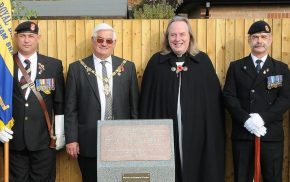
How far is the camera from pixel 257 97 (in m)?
4.57

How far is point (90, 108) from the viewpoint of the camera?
4574 millimetres

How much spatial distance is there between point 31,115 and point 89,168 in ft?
2.57

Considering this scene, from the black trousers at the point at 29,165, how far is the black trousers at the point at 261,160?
1.92 m

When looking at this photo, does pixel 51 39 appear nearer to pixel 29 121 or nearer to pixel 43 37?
pixel 43 37

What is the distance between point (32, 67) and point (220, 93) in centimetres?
195

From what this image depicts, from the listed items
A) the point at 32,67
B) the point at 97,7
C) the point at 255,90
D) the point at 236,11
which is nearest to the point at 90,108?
the point at 32,67

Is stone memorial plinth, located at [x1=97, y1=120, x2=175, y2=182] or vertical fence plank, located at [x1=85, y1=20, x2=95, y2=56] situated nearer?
stone memorial plinth, located at [x1=97, y1=120, x2=175, y2=182]

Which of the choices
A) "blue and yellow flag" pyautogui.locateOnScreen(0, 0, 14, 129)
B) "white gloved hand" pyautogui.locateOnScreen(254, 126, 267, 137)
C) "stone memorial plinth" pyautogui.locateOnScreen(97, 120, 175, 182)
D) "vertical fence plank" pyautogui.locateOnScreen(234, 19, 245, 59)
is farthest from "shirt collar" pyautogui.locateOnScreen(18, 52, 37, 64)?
"white gloved hand" pyautogui.locateOnScreen(254, 126, 267, 137)

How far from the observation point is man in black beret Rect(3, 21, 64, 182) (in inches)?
179

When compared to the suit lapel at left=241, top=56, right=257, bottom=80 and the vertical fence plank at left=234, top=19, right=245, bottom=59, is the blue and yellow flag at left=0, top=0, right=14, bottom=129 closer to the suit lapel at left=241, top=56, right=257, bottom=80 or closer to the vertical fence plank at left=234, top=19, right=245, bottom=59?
the suit lapel at left=241, top=56, right=257, bottom=80

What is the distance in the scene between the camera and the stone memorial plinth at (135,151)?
12.8 feet

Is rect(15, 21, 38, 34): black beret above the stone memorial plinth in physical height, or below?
above

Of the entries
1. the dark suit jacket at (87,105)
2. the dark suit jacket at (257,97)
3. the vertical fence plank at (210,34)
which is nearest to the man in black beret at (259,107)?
the dark suit jacket at (257,97)

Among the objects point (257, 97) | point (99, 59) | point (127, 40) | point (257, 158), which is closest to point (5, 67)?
point (99, 59)
